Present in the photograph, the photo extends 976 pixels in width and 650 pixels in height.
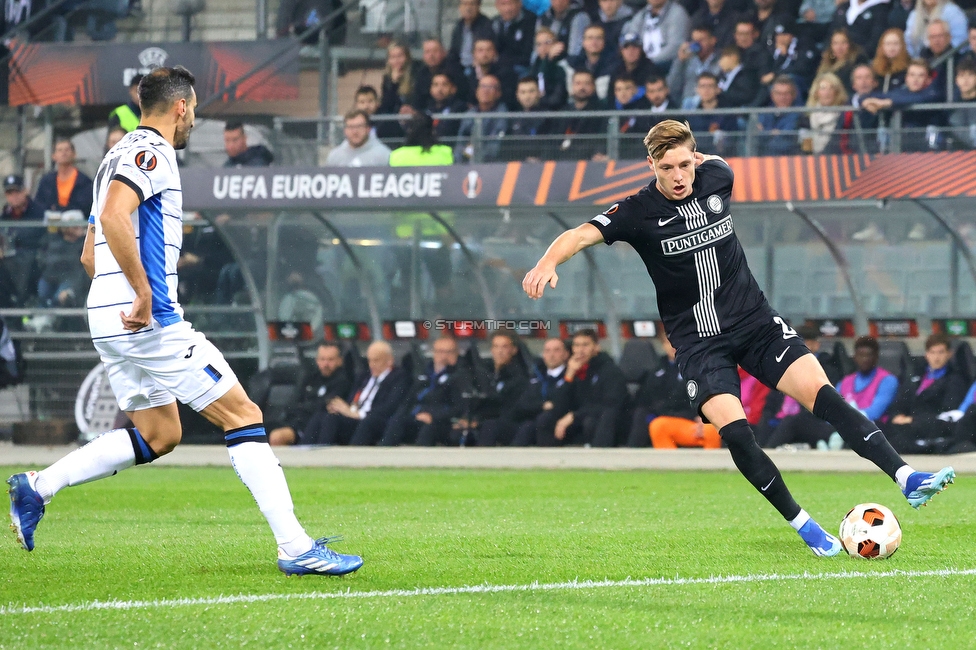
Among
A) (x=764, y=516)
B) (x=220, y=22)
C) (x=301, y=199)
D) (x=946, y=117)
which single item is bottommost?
(x=764, y=516)

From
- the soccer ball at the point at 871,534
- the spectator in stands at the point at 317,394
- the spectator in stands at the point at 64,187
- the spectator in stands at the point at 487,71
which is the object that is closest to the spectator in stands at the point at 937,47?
the spectator in stands at the point at 487,71

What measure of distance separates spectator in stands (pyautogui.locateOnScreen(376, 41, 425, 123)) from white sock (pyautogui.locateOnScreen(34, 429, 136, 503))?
1120 centimetres

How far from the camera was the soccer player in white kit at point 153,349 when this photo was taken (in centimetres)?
518

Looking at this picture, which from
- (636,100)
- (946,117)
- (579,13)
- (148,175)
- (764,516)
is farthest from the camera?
(579,13)

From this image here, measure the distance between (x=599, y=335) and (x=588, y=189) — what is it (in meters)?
1.67

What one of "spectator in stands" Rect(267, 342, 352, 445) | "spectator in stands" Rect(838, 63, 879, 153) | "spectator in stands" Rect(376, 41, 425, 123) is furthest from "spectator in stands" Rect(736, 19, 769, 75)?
"spectator in stands" Rect(267, 342, 352, 445)

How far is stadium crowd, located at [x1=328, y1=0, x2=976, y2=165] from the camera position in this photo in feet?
46.1

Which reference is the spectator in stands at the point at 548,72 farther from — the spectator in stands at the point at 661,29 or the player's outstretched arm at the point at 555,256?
the player's outstretched arm at the point at 555,256

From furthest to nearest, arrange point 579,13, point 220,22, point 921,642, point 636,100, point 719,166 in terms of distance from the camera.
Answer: point 220,22 → point 579,13 → point 636,100 → point 719,166 → point 921,642

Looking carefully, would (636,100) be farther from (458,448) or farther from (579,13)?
(458,448)

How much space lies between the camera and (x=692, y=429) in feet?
47.0

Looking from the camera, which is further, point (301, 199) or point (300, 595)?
point (301, 199)

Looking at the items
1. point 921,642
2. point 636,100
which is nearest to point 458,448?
point 636,100

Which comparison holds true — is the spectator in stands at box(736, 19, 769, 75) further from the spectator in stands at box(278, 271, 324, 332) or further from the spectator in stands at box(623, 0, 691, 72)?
the spectator in stands at box(278, 271, 324, 332)
